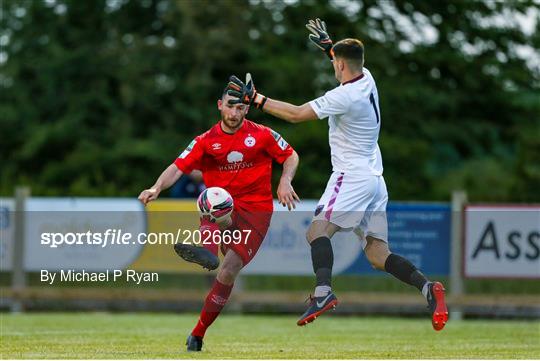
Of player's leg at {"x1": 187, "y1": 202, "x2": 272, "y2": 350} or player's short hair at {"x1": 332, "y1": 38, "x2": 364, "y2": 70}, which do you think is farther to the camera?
player's leg at {"x1": 187, "y1": 202, "x2": 272, "y2": 350}

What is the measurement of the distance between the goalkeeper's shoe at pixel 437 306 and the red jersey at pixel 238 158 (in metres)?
1.67

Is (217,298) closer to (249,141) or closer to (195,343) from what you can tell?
(195,343)

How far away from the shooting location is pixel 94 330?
13164 millimetres

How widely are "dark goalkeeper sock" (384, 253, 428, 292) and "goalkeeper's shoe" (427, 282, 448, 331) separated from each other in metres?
0.12

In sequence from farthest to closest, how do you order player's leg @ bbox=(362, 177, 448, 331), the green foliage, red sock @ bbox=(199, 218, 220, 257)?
the green foliage, red sock @ bbox=(199, 218, 220, 257), player's leg @ bbox=(362, 177, 448, 331)

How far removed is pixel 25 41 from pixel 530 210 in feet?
52.6

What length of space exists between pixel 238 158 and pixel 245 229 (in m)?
0.58

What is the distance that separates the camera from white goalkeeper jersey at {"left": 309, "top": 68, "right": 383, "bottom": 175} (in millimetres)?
9383

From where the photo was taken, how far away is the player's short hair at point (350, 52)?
9.39m

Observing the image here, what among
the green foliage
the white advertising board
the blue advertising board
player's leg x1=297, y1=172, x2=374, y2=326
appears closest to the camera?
player's leg x1=297, y1=172, x2=374, y2=326

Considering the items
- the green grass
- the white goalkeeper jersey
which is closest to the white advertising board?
the green grass

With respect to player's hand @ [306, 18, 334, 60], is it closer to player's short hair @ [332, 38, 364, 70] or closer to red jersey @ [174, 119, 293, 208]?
player's short hair @ [332, 38, 364, 70]

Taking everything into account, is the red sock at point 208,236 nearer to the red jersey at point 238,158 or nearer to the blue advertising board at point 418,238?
the red jersey at point 238,158

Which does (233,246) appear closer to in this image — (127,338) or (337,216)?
(337,216)
